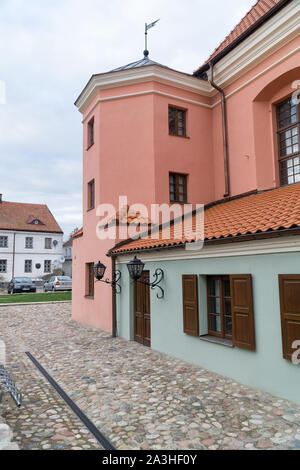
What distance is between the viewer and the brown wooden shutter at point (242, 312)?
5371 millimetres

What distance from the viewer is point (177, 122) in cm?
1173

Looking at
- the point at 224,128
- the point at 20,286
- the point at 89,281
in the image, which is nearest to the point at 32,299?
the point at 20,286

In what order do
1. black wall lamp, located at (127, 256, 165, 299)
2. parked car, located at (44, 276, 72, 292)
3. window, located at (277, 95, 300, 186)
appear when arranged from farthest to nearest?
1. parked car, located at (44, 276, 72, 292)
2. window, located at (277, 95, 300, 186)
3. black wall lamp, located at (127, 256, 165, 299)

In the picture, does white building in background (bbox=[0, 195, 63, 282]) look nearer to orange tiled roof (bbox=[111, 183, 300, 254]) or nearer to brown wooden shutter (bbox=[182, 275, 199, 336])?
orange tiled roof (bbox=[111, 183, 300, 254])

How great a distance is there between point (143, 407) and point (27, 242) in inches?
1530

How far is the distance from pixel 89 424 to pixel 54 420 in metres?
0.51

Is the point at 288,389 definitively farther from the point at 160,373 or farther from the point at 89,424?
the point at 89,424

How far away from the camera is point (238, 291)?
5.64 meters

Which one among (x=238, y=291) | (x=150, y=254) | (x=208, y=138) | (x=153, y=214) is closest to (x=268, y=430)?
(x=238, y=291)

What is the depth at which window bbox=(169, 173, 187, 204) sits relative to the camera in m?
11.5

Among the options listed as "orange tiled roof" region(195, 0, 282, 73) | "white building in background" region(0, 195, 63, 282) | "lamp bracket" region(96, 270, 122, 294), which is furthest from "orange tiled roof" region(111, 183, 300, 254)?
"white building in background" region(0, 195, 63, 282)

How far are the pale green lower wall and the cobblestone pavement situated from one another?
20cm

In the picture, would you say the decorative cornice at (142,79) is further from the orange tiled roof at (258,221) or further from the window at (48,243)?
the window at (48,243)

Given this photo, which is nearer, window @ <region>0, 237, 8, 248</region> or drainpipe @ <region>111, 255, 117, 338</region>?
drainpipe @ <region>111, 255, 117, 338</region>
